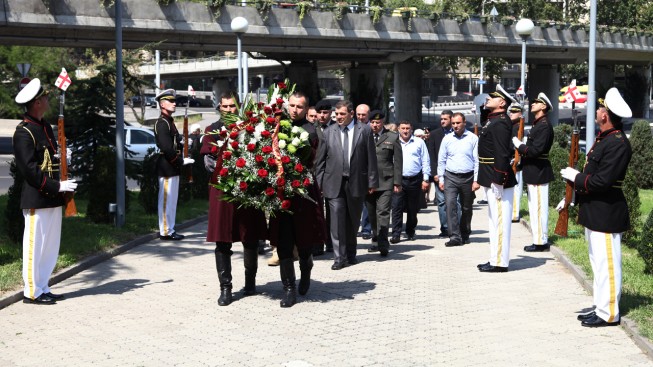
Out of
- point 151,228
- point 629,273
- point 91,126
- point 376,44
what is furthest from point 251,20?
point 629,273

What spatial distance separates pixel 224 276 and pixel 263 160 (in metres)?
1.35

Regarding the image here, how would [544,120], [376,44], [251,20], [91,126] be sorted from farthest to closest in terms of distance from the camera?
[376,44], [251,20], [91,126], [544,120]

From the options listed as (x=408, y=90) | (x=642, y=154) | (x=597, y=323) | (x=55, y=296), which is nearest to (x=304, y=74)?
(x=408, y=90)

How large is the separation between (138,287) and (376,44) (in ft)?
122

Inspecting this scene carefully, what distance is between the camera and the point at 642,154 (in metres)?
25.9

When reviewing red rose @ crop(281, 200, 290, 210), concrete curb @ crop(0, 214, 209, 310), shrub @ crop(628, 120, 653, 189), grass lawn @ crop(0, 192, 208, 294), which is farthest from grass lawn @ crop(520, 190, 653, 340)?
shrub @ crop(628, 120, 653, 189)

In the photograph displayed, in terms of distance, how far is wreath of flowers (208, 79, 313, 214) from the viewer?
960cm

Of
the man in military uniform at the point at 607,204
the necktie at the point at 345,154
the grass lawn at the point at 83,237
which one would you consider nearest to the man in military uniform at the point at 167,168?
the grass lawn at the point at 83,237

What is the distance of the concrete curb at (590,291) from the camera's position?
8.05 meters

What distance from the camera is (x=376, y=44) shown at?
155 feet

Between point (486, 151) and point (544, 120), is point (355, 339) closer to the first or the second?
point (486, 151)

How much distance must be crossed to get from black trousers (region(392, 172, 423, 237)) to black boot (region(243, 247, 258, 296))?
16.4 feet

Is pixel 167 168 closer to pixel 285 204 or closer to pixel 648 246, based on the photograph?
pixel 285 204

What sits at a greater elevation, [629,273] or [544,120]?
[544,120]
